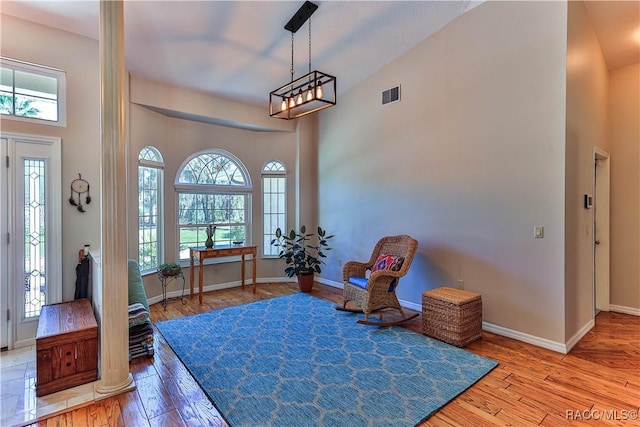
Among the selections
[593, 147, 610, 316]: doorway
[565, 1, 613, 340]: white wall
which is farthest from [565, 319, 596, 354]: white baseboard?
[593, 147, 610, 316]: doorway

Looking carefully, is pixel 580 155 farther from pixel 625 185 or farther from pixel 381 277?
pixel 381 277

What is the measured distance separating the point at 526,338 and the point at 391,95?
3435 mm

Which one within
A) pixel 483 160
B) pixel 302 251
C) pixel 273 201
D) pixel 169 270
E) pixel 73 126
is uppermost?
pixel 73 126

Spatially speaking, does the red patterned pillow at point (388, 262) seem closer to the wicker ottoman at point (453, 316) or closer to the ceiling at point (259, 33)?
the wicker ottoman at point (453, 316)

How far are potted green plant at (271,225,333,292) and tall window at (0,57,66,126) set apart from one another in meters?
3.25

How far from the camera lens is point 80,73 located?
11.2 ft

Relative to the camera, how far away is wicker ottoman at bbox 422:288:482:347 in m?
3.10

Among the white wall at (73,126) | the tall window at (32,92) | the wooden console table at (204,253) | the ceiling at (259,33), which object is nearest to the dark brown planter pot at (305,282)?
the wooden console table at (204,253)

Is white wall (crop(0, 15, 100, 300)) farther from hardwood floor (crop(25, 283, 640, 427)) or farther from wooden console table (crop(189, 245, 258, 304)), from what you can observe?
hardwood floor (crop(25, 283, 640, 427))

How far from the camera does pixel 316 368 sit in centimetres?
268

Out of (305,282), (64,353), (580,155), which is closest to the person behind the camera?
(64,353)

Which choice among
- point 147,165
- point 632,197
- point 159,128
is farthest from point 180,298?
point 632,197

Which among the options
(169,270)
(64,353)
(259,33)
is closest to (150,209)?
(169,270)

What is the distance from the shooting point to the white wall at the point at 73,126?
10.4ft
